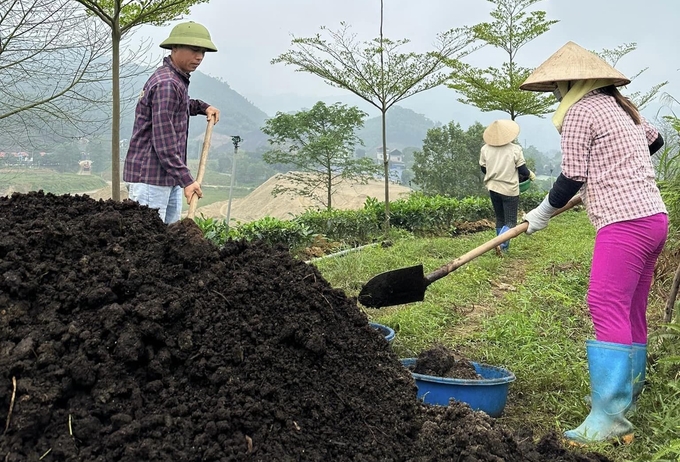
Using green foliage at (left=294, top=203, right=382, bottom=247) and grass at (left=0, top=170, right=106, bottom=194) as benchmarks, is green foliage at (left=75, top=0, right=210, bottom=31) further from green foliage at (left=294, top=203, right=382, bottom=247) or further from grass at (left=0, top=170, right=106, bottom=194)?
green foliage at (left=294, top=203, right=382, bottom=247)

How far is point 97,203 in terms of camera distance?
9.17 ft

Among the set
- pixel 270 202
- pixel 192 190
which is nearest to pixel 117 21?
pixel 192 190

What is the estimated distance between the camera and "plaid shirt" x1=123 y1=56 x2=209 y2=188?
148 inches

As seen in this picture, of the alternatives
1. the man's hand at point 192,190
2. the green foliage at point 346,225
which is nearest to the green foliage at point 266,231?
the green foliage at point 346,225

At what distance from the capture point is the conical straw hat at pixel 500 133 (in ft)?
25.4

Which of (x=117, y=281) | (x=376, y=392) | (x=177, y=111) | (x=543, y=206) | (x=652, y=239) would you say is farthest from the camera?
(x=177, y=111)

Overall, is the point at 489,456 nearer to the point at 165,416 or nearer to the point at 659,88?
the point at 165,416

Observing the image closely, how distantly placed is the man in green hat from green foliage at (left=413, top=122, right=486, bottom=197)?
2454 centimetres

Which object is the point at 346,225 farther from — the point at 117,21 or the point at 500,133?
the point at 117,21

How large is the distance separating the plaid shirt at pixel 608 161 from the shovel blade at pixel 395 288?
1112 millimetres

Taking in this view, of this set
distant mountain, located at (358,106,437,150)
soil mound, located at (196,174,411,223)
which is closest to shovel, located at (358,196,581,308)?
soil mound, located at (196,174,411,223)

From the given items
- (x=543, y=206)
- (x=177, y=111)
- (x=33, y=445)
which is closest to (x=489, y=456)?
(x=33, y=445)

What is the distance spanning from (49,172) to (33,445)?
12411 millimetres

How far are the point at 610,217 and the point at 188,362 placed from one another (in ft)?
6.93
